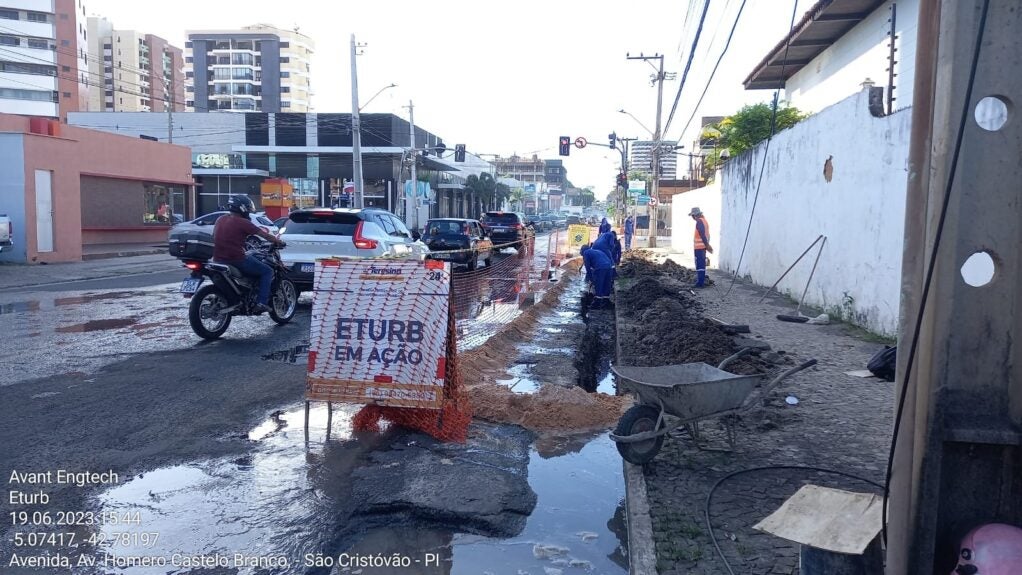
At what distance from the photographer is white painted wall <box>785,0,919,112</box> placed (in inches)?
659

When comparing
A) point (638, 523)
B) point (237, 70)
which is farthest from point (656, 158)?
point (237, 70)

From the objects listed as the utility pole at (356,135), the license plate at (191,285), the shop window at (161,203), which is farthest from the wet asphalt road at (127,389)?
the shop window at (161,203)

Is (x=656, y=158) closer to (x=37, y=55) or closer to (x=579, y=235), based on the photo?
(x=579, y=235)

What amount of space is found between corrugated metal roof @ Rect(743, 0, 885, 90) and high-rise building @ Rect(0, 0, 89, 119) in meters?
72.0

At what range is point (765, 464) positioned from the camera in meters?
5.43

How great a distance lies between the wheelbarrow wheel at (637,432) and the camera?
5.26 m

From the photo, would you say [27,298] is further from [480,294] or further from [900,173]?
[900,173]

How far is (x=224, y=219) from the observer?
A: 972 cm

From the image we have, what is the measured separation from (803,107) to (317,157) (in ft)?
137

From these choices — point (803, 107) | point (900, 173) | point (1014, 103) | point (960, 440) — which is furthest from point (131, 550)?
point (803, 107)

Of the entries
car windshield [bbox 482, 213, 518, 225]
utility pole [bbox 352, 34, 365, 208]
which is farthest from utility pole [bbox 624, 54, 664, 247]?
utility pole [bbox 352, 34, 365, 208]

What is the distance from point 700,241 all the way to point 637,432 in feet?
41.2

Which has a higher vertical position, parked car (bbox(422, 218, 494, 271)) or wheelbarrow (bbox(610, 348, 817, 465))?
parked car (bbox(422, 218, 494, 271))

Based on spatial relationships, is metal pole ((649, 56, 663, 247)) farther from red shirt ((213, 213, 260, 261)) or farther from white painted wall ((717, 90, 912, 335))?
red shirt ((213, 213, 260, 261))
